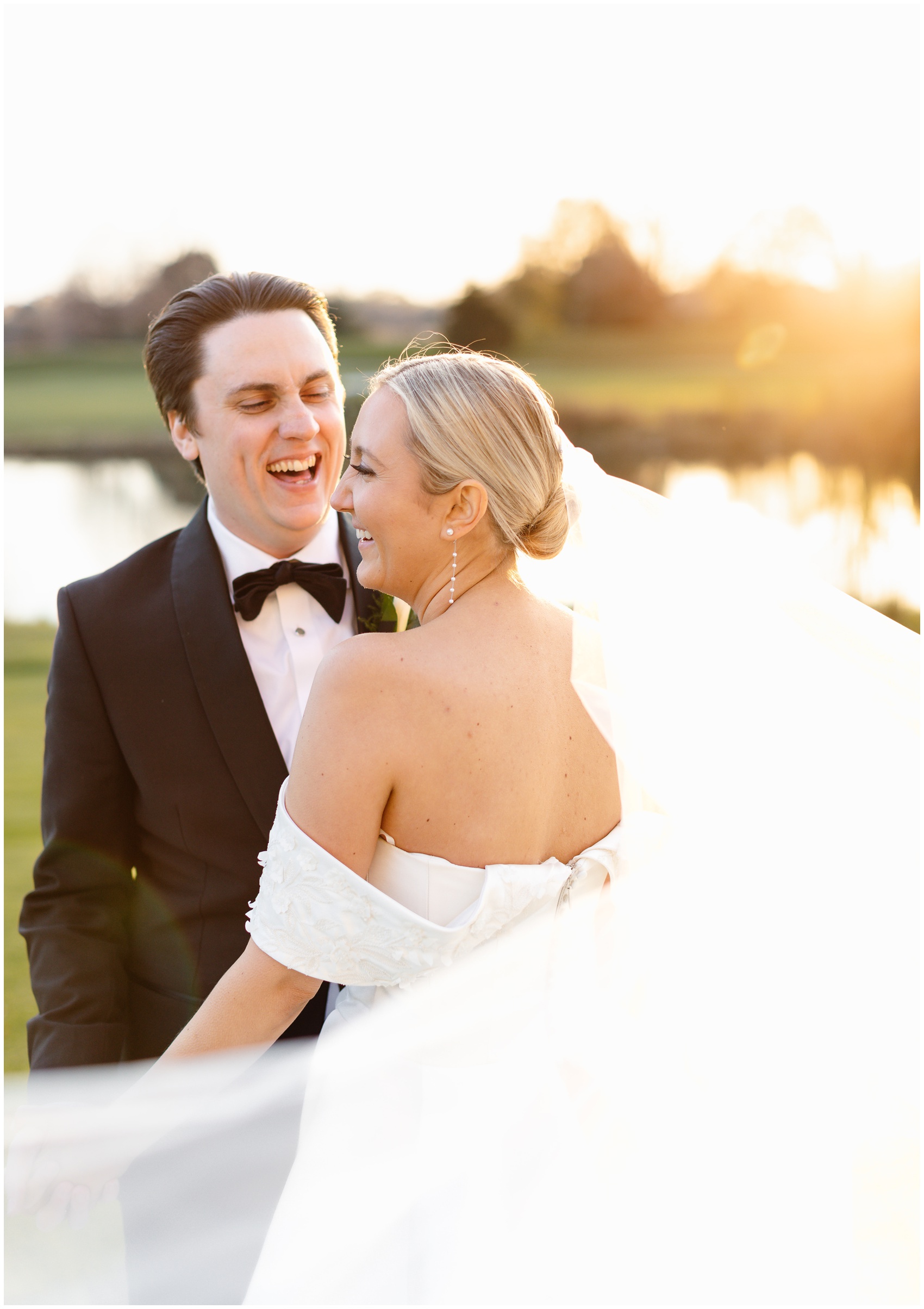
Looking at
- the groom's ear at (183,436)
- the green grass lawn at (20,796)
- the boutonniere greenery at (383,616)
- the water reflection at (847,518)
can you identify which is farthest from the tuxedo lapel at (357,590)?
the water reflection at (847,518)

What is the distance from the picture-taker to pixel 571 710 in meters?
1.68

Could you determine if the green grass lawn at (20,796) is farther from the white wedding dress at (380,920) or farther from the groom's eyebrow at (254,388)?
the white wedding dress at (380,920)

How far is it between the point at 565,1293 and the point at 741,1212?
13.6 inches

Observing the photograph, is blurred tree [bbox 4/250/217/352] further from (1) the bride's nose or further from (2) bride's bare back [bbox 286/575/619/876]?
(2) bride's bare back [bbox 286/575/619/876]

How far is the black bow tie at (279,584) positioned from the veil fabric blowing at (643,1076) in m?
0.63

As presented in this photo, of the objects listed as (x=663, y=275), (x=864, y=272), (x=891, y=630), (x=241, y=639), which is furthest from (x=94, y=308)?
(x=891, y=630)

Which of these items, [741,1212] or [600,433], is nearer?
[741,1212]

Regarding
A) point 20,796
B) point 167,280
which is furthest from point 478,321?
point 20,796

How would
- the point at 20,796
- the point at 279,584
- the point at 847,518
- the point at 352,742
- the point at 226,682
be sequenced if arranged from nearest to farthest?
the point at 352,742
the point at 226,682
the point at 279,584
the point at 20,796
the point at 847,518

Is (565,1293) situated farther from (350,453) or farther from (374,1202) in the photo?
(350,453)

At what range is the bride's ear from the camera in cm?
164

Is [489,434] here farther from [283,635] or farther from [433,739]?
[283,635]

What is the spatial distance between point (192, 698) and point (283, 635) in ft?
0.91

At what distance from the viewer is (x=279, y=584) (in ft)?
7.56
